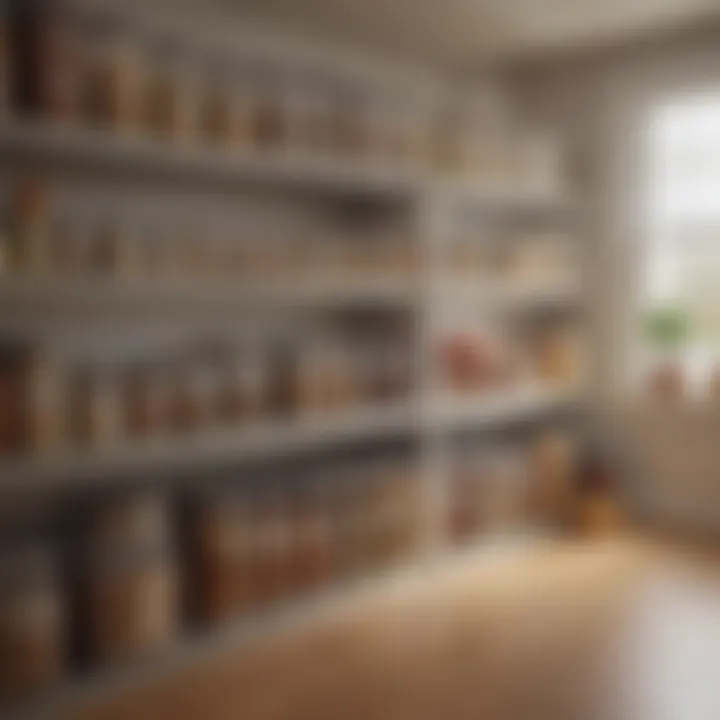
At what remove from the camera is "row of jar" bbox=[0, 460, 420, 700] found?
2855 millimetres

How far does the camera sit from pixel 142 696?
2996mm

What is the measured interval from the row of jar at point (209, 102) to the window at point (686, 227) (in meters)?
0.84

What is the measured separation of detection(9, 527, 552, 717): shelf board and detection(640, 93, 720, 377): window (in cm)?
132

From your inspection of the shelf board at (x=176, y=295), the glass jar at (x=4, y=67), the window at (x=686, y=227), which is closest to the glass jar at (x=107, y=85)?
the glass jar at (x=4, y=67)

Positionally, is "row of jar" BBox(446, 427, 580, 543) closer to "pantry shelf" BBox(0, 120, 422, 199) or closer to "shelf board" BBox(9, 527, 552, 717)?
"shelf board" BBox(9, 527, 552, 717)

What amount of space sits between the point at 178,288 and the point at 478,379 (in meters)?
1.77

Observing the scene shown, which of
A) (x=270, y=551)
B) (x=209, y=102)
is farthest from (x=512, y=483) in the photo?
(x=209, y=102)

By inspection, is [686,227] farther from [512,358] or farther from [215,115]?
[215,115]

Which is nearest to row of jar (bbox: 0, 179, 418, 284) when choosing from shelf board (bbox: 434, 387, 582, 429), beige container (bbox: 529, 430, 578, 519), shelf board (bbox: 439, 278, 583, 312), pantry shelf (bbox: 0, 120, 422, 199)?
pantry shelf (bbox: 0, 120, 422, 199)

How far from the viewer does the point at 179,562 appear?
11.2ft

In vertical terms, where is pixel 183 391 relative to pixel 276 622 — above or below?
above

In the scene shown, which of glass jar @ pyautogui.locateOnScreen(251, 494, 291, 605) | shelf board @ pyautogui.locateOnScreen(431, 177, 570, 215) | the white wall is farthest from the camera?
the white wall

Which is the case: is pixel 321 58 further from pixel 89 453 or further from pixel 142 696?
pixel 142 696

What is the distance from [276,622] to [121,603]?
2.33 feet
